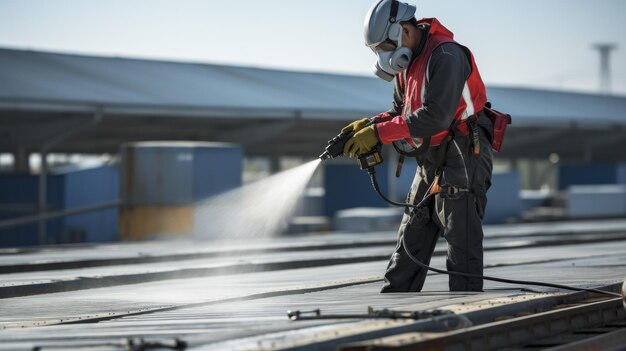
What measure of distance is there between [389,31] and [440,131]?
2.25ft

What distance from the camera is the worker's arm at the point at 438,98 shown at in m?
7.04

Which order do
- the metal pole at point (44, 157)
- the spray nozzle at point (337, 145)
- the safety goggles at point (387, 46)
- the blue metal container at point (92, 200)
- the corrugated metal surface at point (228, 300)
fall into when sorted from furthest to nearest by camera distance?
the blue metal container at point (92, 200)
the metal pole at point (44, 157)
the safety goggles at point (387, 46)
the spray nozzle at point (337, 145)
the corrugated metal surface at point (228, 300)

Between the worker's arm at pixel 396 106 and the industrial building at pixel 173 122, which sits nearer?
the worker's arm at pixel 396 106

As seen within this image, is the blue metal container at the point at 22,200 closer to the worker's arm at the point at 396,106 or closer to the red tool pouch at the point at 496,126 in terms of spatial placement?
the worker's arm at the point at 396,106

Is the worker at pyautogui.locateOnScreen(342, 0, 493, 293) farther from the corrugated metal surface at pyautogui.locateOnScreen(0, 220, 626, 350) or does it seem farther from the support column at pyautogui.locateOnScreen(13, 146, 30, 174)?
the support column at pyautogui.locateOnScreen(13, 146, 30, 174)

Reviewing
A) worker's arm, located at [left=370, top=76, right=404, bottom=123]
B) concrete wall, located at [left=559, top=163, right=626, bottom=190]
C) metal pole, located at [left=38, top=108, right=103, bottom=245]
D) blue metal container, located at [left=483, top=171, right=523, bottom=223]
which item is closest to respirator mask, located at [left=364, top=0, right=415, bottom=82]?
worker's arm, located at [left=370, top=76, right=404, bottom=123]

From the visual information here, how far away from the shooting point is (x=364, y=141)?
7227 millimetres

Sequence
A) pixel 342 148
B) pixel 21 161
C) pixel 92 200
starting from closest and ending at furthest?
pixel 342 148 → pixel 92 200 → pixel 21 161

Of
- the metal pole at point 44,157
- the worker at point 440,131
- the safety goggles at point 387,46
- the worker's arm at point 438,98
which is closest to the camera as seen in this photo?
the worker's arm at point 438,98

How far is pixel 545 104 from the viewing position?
5209cm

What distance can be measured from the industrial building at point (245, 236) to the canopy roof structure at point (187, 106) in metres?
0.09

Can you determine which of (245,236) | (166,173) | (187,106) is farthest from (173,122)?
(245,236)

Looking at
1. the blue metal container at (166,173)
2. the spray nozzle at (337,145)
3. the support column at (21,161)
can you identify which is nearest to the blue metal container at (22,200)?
the support column at (21,161)

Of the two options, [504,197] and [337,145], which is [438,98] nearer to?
[337,145]
